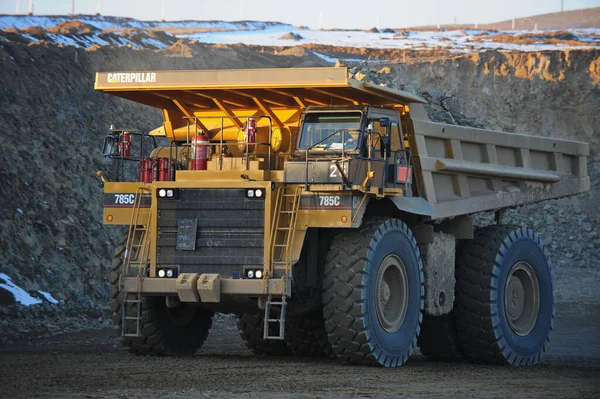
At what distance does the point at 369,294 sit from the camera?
13.5 m

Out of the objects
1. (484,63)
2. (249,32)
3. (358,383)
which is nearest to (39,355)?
(358,383)

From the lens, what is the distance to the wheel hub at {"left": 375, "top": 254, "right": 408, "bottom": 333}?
1398 cm

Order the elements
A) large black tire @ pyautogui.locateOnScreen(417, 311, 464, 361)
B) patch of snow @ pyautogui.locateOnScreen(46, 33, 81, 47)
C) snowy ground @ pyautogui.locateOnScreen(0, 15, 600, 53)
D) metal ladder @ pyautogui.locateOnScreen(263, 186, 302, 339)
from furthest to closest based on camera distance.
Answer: snowy ground @ pyautogui.locateOnScreen(0, 15, 600, 53), patch of snow @ pyautogui.locateOnScreen(46, 33, 81, 47), large black tire @ pyautogui.locateOnScreen(417, 311, 464, 361), metal ladder @ pyautogui.locateOnScreen(263, 186, 302, 339)

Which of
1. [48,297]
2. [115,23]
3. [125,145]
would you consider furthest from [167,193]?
[115,23]

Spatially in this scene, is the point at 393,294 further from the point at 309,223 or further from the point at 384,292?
the point at 309,223

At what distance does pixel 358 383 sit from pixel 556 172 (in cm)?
738

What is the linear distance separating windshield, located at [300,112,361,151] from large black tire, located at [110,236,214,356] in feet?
8.60

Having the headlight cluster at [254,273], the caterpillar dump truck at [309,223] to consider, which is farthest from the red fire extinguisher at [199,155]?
the headlight cluster at [254,273]

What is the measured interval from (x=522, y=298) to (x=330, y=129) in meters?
4.70

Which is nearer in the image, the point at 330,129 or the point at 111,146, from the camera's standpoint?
the point at 330,129

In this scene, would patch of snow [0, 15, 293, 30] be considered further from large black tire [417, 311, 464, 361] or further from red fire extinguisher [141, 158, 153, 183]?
large black tire [417, 311, 464, 361]

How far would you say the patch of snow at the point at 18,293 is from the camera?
65.5ft

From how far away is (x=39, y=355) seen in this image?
14664mm

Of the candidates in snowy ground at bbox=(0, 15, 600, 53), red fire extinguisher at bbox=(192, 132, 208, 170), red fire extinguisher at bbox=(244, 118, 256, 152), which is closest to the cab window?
red fire extinguisher at bbox=(244, 118, 256, 152)
